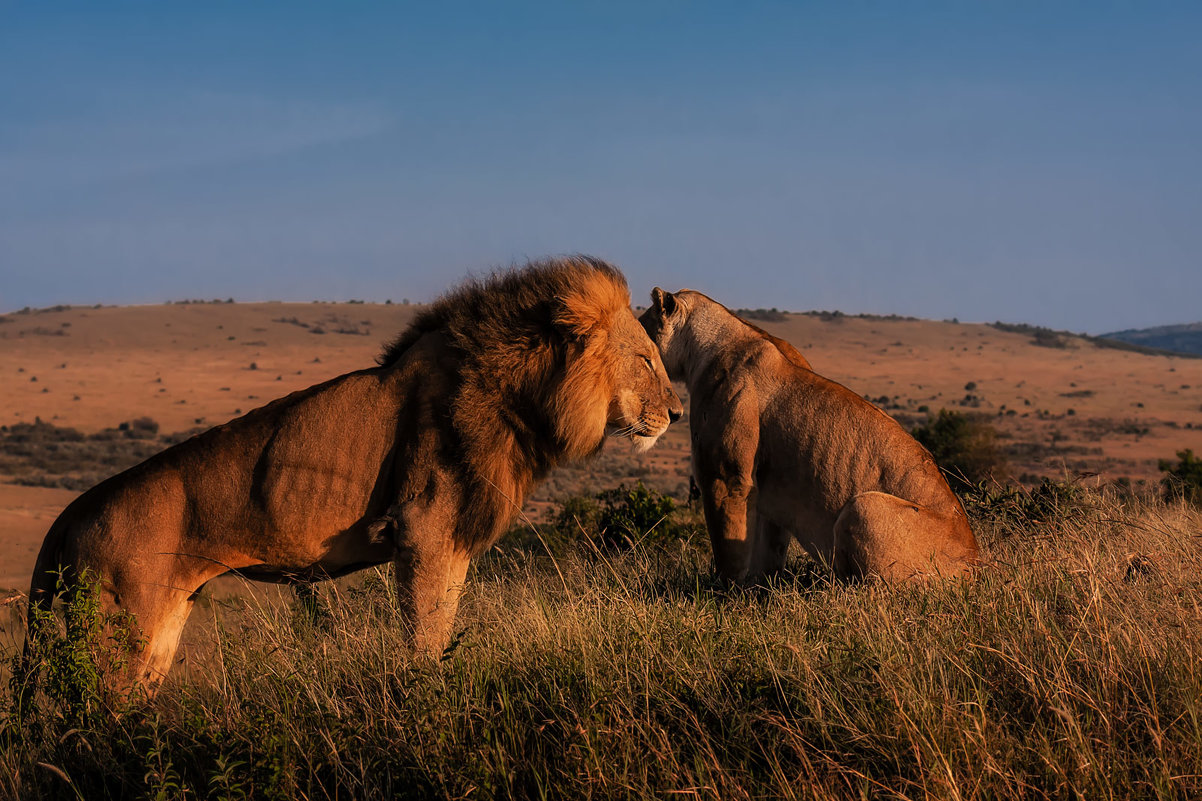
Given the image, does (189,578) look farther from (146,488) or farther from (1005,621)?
A: (1005,621)

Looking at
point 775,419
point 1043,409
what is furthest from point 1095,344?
point 775,419

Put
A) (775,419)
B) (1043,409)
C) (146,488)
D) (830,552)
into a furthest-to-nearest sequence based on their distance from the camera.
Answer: (1043,409) < (775,419) < (830,552) < (146,488)

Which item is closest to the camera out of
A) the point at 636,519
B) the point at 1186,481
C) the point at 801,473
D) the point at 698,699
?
the point at 698,699

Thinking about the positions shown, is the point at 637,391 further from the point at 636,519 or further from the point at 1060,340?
the point at 1060,340

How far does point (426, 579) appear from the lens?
4891 millimetres

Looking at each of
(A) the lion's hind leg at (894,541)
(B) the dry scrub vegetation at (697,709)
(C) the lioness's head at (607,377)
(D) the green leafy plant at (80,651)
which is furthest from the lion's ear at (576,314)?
(D) the green leafy plant at (80,651)

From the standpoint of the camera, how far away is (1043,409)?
61.1 metres

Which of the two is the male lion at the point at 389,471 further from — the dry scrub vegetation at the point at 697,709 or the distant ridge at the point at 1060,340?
the distant ridge at the point at 1060,340

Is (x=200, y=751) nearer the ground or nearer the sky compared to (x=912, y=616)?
nearer the ground

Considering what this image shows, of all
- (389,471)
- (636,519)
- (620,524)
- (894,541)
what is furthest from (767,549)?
(636,519)

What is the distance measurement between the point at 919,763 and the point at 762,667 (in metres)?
1.03

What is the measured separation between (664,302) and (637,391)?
2.14 m

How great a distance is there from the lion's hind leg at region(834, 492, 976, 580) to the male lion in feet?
5.64

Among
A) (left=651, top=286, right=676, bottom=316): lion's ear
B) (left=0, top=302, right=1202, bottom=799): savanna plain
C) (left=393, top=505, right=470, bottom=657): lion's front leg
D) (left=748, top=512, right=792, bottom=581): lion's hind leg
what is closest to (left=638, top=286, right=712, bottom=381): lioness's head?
(left=651, top=286, right=676, bottom=316): lion's ear
